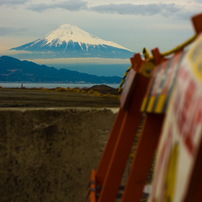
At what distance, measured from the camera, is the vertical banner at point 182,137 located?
67cm

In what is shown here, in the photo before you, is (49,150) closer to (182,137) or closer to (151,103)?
(151,103)

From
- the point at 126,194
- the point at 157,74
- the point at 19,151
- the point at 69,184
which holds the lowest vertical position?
the point at 69,184

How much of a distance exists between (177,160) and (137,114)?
1.23 metres

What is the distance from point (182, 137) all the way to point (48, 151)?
2.77 meters

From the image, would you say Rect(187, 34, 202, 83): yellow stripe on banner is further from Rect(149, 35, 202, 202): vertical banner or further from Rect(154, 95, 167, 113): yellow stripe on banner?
Rect(154, 95, 167, 113): yellow stripe on banner

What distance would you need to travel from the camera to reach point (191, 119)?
712 mm

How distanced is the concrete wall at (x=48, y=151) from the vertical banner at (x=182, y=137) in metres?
2.57

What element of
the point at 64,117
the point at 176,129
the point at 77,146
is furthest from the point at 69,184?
the point at 176,129

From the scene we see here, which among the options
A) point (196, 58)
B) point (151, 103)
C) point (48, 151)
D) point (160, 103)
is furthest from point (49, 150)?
point (196, 58)

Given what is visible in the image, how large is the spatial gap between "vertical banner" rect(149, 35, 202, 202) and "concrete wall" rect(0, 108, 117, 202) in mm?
2567


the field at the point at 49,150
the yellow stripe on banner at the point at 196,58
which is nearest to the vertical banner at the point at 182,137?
the yellow stripe on banner at the point at 196,58

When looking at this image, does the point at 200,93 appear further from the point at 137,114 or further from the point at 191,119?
the point at 137,114

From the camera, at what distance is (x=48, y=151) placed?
3.43m

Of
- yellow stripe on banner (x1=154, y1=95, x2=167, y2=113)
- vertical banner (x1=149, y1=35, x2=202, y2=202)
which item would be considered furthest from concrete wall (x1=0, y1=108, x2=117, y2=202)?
vertical banner (x1=149, y1=35, x2=202, y2=202)
